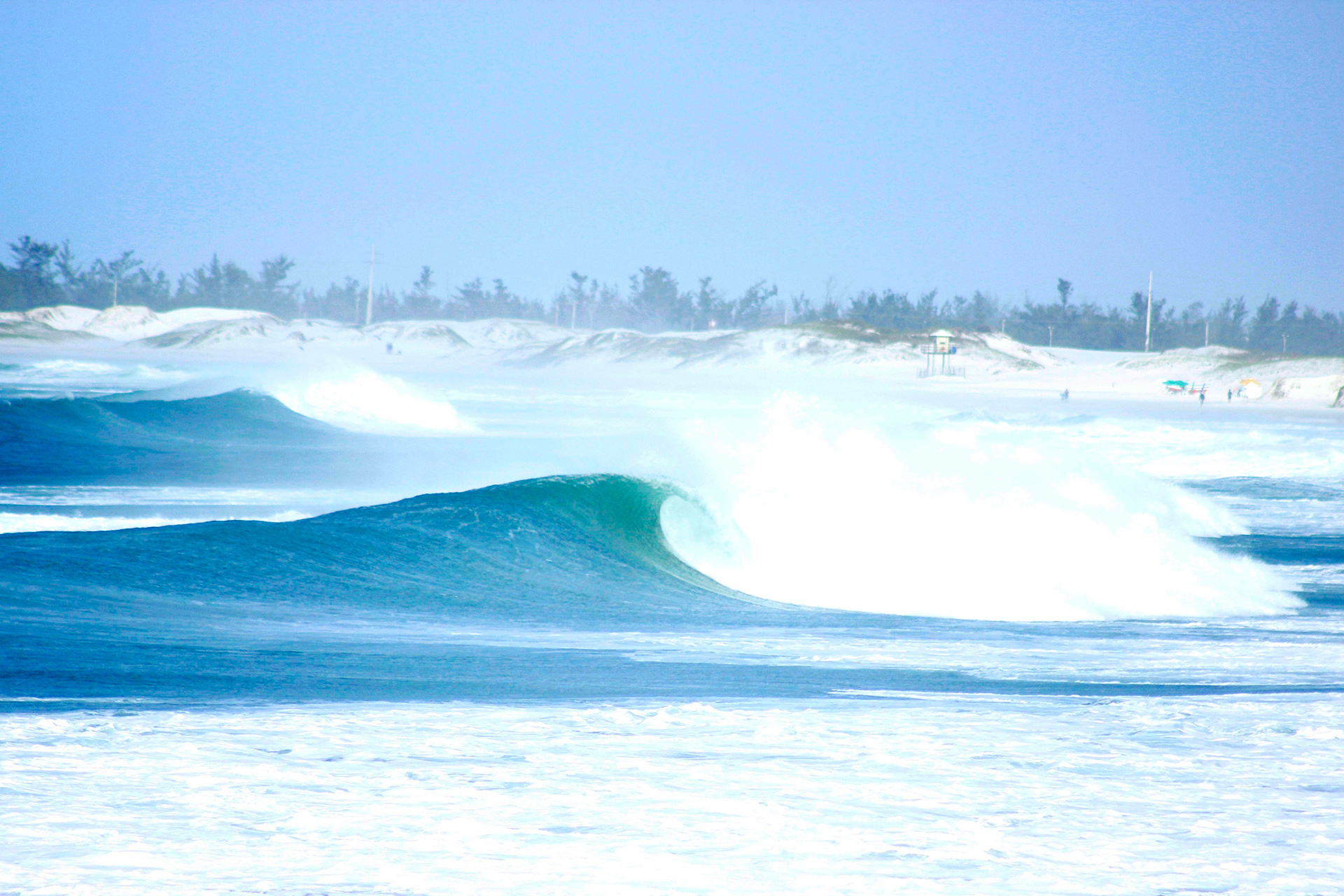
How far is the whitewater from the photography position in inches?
115

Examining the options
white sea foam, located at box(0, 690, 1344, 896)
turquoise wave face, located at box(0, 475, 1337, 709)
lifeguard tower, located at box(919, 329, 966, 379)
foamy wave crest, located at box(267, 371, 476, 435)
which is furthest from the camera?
lifeguard tower, located at box(919, 329, 966, 379)

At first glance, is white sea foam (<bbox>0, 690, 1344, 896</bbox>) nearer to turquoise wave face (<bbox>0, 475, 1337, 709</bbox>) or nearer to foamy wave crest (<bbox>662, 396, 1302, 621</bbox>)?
turquoise wave face (<bbox>0, 475, 1337, 709</bbox>)

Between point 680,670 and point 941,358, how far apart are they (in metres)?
64.6

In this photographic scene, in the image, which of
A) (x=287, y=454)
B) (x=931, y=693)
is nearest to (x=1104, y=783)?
(x=931, y=693)

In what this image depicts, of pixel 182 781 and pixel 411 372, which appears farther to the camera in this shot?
pixel 411 372

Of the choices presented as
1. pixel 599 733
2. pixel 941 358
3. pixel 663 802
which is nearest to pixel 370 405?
pixel 599 733

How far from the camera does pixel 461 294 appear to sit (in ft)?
374

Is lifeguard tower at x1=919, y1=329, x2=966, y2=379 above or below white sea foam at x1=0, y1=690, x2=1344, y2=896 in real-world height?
above

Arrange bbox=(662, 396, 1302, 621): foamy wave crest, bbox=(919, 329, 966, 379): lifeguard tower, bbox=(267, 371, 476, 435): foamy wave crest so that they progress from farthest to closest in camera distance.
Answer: bbox=(919, 329, 966, 379): lifeguard tower → bbox=(267, 371, 476, 435): foamy wave crest → bbox=(662, 396, 1302, 621): foamy wave crest

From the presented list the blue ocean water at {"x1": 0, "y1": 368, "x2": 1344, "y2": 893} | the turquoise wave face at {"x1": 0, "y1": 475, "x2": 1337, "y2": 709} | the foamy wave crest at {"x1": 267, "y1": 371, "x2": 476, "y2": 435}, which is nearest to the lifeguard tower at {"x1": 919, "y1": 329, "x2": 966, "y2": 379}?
the foamy wave crest at {"x1": 267, "y1": 371, "x2": 476, "y2": 435}

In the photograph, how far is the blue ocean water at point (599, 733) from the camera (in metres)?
2.84

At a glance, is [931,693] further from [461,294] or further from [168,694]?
[461,294]

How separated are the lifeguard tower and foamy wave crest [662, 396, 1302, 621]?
50.9m

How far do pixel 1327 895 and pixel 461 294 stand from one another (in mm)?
114432
